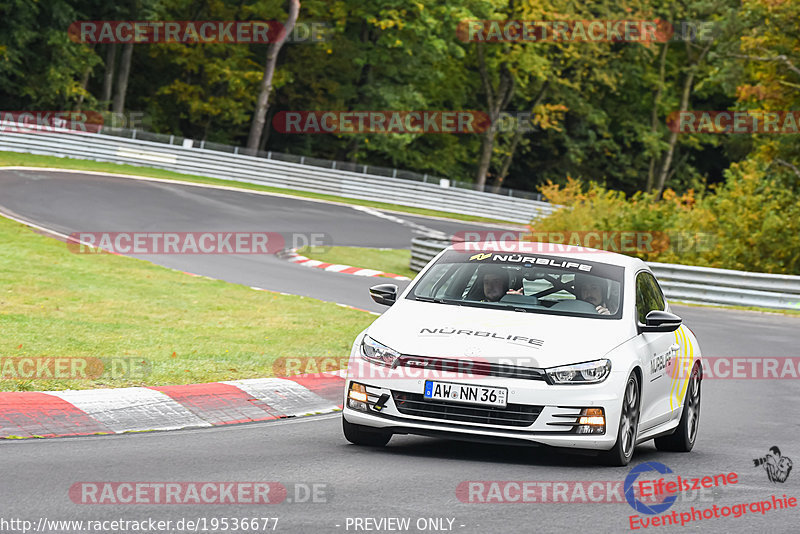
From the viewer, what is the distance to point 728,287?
25.6 meters

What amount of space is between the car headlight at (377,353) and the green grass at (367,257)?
723 inches

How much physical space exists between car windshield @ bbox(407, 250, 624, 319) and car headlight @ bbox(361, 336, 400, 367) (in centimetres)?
86

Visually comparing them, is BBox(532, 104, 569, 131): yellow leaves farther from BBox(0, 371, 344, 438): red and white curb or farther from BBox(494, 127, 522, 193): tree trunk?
BBox(0, 371, 344, 438): red and white curb

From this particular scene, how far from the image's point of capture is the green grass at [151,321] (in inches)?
440

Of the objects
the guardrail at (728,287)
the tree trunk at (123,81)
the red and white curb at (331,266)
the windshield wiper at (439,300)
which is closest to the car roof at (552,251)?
the windshield wiper at (439,300)

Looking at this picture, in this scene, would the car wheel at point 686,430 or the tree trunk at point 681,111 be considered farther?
the tree trunk at point 681,111

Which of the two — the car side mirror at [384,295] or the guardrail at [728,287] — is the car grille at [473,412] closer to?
the car side mirror at [384,295]

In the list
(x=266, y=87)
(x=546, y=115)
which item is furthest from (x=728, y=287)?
(x=546, y=115)

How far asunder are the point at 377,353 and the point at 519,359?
0.97 meters

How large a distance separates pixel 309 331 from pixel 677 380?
625 cm

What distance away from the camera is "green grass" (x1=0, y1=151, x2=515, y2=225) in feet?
132

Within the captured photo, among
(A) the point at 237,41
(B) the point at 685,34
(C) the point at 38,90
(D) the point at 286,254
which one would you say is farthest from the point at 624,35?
(D) the point at 286,254

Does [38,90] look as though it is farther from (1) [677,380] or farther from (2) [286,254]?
Answer: (1) [677,380]

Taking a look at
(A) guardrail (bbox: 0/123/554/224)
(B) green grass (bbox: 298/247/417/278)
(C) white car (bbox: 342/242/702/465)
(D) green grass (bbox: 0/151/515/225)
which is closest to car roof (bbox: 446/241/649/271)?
(C) white car (bbox: 342/242/702/465)
